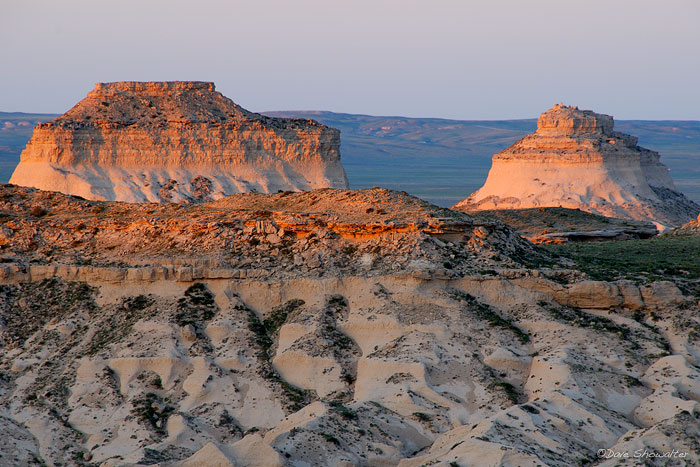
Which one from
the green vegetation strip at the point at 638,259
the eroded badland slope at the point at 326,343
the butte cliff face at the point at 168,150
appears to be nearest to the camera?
the eroded badland slope at the point at 326,343

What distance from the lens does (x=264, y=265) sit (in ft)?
82.4

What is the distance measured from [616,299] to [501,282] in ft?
9.24

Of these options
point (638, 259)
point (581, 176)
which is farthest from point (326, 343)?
point (581, 176)

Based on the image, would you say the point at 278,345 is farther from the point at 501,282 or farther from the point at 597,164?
the point at 597,164

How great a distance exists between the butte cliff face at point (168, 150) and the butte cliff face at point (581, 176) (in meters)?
14.2

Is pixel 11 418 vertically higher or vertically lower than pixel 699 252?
lower

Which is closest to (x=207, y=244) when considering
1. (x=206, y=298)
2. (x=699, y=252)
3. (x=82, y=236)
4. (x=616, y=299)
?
(x=206, y=298)

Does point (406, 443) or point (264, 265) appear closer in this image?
point (406, 443)

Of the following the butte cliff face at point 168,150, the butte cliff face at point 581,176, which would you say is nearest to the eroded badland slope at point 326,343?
the butte cliff face at point 168,150

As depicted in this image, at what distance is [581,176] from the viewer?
7206cm

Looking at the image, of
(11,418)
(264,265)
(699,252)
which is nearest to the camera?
(11,418)

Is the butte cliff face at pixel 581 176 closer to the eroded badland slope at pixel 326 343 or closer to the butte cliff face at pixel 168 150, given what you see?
the butte cliff face at pixel 168 150

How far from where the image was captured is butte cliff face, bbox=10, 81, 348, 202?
60.9 metres

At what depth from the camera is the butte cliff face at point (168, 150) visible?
60938 mm
